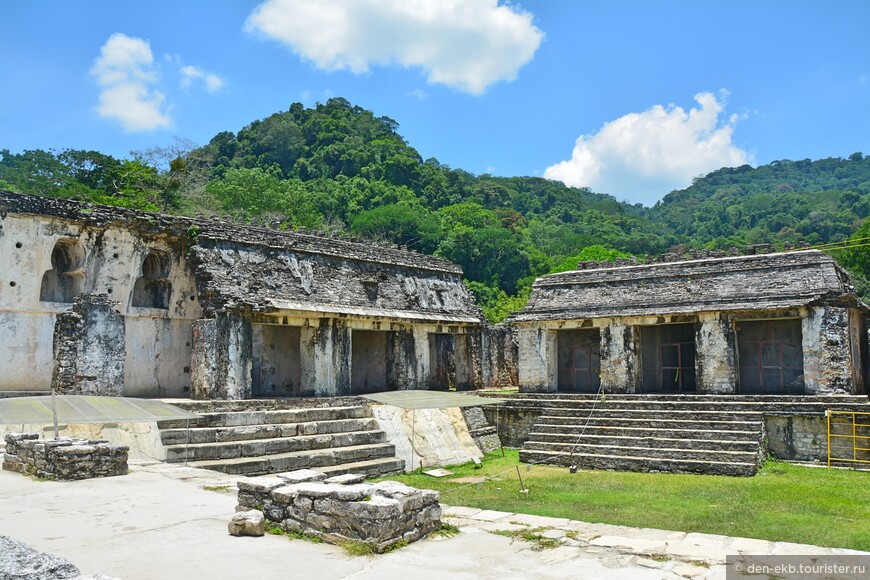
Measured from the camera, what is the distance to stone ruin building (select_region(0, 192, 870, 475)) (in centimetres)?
1464

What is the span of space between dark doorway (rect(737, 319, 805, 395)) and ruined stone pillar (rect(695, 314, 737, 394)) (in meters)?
1.72

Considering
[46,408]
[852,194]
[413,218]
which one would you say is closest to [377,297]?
[46,408]

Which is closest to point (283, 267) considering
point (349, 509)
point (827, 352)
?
point (349, 509)

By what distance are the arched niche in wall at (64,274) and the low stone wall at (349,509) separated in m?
10.9

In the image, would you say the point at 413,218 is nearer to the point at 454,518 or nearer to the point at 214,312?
the point at 214,312

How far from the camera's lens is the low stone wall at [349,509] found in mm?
6418

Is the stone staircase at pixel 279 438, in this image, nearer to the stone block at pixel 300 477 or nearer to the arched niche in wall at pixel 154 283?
the arched niche in wall at pixel 154 283

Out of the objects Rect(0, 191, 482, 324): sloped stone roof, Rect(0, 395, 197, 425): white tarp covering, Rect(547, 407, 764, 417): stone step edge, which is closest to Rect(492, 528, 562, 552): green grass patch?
Rect(0, 395, 197, 425): white tarp covering

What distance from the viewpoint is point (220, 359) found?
637 inches

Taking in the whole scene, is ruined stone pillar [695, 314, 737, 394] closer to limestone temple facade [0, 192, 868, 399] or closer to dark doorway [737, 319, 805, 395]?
limestone temple facade [0, 192, 868, 399]

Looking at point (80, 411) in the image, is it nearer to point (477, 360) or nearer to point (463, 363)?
point (463, 363)

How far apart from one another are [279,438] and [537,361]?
8364 mm

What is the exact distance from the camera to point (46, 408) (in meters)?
10.2

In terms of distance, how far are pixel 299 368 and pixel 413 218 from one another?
1100 inches
